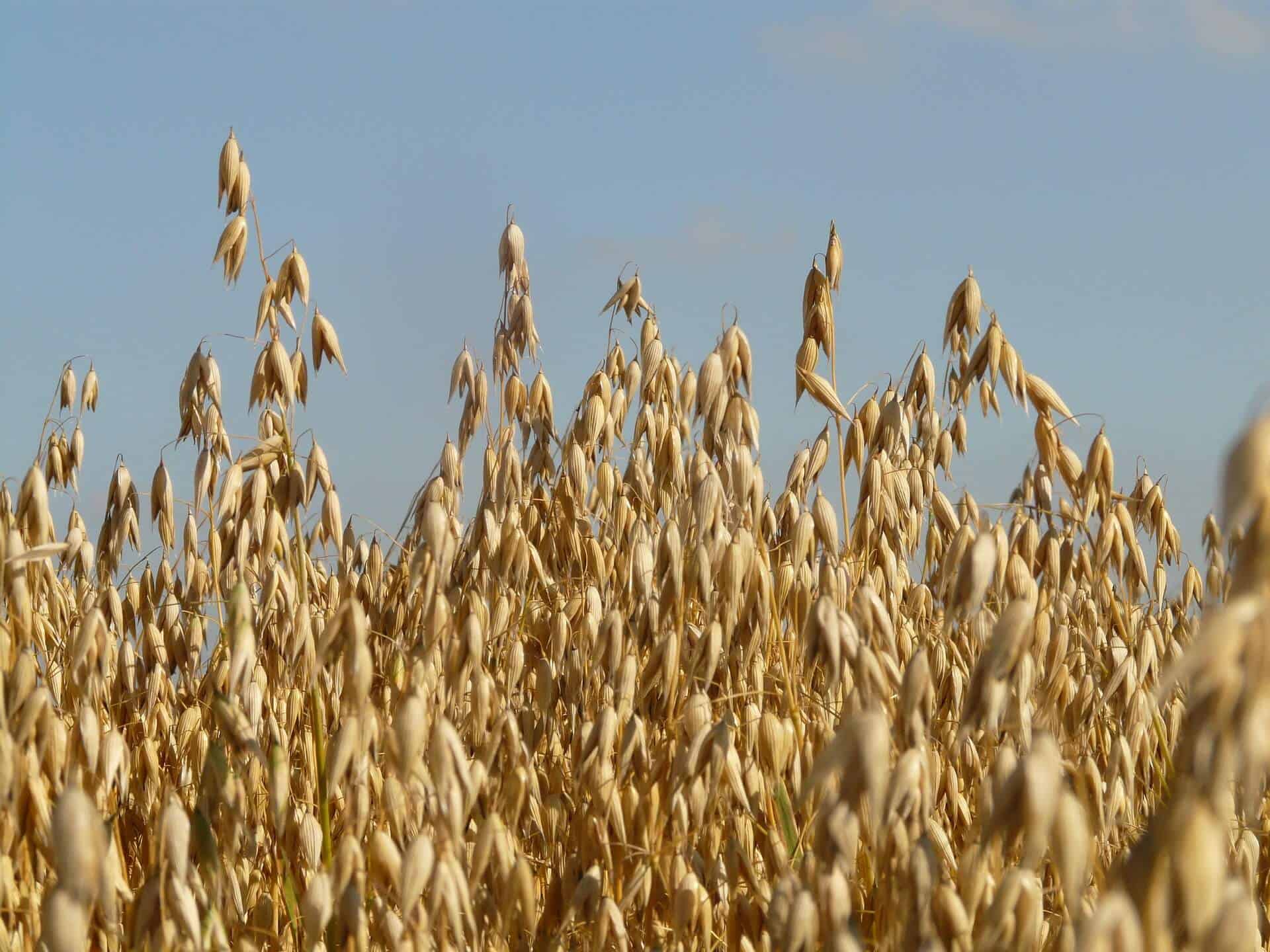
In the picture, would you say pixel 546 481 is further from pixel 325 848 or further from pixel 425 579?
pixel 325 848

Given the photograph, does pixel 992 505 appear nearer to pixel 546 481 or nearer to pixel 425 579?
pixel 425 579

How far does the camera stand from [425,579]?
5.43 feet

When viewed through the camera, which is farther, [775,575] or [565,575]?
[565,575]

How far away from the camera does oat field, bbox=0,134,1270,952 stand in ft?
3.33

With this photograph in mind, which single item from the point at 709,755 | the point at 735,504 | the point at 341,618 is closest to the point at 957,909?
the point at 709,755

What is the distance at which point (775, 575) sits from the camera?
2.32 metres

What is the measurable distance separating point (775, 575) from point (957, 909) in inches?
49.5

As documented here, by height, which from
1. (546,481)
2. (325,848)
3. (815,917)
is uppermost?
(546,481)

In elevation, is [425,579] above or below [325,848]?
above

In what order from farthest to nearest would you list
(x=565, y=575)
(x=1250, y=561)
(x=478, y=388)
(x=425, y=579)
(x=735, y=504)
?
1. (x=478, y=388)
2. (x=565, y=575)
3. (x=735, y=504)
4. (x=425, y=579)
5. (x=1250, y=561)

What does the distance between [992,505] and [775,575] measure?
3.24 ft

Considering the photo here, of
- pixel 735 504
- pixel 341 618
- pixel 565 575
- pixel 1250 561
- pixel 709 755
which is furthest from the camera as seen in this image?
pixel 565 575

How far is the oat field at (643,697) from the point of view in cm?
101

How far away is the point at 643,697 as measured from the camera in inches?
68.6
